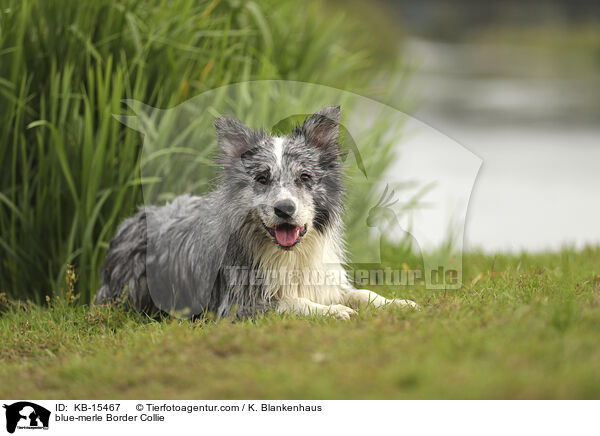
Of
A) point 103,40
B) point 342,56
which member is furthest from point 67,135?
point 342,56

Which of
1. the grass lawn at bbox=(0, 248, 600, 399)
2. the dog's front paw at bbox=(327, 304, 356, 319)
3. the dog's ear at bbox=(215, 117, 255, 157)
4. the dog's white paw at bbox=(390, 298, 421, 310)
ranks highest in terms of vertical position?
the dog's ear at bbox=(215, 117, 255, 157)

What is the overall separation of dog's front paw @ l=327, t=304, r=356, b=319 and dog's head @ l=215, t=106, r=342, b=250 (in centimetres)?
48

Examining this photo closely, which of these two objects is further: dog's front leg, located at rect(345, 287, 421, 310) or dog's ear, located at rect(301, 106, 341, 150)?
dog's front leg, located at rect(345, 287, 421, 310)

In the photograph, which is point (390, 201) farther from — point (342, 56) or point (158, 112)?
point (342, 56)

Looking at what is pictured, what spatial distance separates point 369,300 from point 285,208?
97 centimetres

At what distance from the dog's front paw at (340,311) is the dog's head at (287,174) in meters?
0.48

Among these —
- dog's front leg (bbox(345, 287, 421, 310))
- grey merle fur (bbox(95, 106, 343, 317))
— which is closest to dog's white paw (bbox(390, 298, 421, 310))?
dog's front leg (bbox(345, 287, 421, 310))

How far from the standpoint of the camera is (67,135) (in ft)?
20.4

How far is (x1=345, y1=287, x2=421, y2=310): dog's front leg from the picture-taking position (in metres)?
4.45

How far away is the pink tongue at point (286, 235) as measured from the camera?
164 inches
